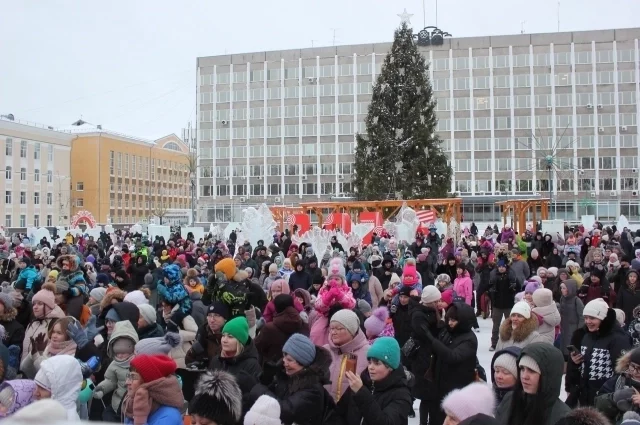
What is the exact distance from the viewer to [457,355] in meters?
5.21

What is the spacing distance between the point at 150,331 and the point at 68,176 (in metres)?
71.4

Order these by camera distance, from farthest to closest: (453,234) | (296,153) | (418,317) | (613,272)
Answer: (296,153)
(453,234)
(613,272)
(418,317)

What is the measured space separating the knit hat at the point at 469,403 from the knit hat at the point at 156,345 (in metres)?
2.31

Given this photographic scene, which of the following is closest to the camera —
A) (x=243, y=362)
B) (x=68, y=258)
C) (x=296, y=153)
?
(x=243, y=362)

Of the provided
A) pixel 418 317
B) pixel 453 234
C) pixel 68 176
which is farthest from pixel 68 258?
pixel 68 176

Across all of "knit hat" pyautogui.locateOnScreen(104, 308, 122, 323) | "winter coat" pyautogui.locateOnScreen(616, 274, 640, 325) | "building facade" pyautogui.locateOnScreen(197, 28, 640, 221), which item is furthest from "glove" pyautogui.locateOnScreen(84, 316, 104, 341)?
"building facade" pyautogui.locateOnScreen(197, 28, 640, 221)

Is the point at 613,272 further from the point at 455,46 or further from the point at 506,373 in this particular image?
the point at 455,46

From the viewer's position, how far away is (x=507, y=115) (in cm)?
→ 6475

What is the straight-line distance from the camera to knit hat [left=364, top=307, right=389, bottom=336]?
6222 millimetres

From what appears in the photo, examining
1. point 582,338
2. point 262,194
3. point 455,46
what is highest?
point 455,46

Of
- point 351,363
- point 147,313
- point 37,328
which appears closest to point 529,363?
point 351,363

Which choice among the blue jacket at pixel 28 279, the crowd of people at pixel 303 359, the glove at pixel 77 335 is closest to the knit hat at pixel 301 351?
the crowd of people at pixel 303 359

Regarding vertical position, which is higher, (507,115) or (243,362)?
(507,115)

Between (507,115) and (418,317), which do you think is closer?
(418,317)
